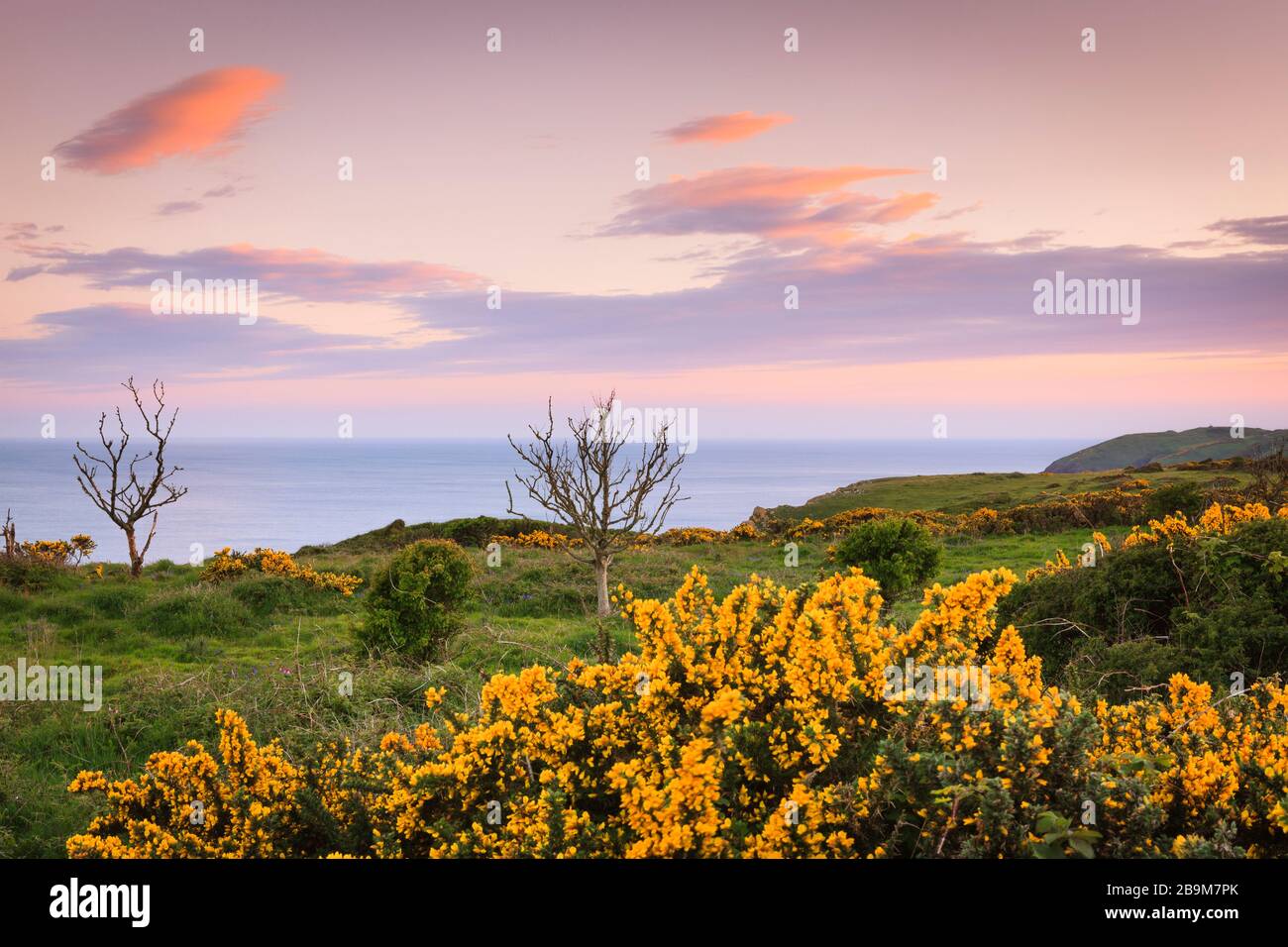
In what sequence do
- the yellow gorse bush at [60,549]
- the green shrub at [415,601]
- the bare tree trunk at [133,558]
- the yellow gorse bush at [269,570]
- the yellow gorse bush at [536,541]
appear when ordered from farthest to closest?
the yellow gorse bush at [536,541] < the yellow gorse bush at [60,549] < the bare tree trunk at [133,558] < the yellow gorse bush at [269,570] < the green shrub at [415,601]

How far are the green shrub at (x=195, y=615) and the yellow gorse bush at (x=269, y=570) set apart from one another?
198 cm

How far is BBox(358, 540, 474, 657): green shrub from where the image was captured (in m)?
11.1

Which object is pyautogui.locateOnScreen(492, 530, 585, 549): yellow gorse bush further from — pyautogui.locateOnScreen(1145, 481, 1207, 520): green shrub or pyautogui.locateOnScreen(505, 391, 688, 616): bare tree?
pyautogui.locateOnScreen(1145, 481, 1207, 520): green shrub

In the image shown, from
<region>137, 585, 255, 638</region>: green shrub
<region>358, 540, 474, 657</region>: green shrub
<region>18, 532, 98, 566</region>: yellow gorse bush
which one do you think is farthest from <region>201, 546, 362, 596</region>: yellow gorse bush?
<region>358, 540, 474, 657</region>: green shrub

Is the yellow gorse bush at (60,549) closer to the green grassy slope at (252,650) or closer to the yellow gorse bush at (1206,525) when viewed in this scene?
the green grassy slope at (252,650)

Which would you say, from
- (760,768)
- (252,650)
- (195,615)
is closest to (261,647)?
(252,650)

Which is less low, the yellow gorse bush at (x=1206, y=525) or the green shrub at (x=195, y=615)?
the yellow gorse bush at (x=1206, y=525)

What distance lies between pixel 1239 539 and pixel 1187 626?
1226mm

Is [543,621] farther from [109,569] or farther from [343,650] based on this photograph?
[109,569]

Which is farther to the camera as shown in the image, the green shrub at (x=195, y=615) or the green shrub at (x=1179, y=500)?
the green shrub at (x=195, y=615)

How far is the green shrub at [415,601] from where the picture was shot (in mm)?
11094

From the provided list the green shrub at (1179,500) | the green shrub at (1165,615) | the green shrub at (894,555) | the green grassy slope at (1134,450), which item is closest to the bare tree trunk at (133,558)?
the green shrub at (894,555)

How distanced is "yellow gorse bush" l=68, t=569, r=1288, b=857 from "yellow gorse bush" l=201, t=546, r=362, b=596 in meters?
12.8
